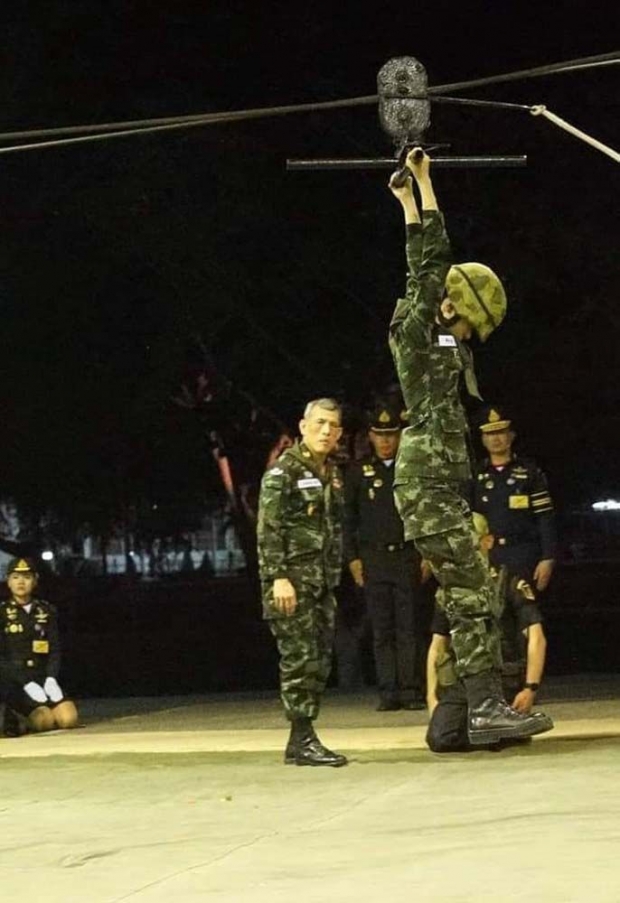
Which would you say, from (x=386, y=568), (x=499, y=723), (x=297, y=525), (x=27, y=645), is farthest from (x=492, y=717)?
(x=27, y=645)

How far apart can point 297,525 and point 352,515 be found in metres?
3.07

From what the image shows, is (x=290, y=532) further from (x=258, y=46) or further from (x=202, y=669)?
(x=202, y=669)

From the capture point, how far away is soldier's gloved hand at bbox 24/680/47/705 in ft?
40.8

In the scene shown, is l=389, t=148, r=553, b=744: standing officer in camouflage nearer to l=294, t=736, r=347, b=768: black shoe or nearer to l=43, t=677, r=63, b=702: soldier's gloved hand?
l=294, t=736, r=347, b=768: black shoe

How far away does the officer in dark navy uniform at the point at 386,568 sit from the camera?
38.6 feet

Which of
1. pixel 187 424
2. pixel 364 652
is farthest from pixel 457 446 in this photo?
pixel 187 424

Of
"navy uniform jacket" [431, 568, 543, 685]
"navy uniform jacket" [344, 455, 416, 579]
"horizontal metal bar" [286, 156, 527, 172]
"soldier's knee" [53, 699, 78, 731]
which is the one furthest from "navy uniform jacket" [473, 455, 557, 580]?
"soldier's knee" [53, 699, 78, 731]

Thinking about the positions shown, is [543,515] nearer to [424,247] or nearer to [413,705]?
[413,705]

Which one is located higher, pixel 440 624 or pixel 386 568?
pixel 386 568

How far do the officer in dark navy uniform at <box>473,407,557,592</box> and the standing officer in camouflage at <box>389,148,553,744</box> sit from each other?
93.2 inches

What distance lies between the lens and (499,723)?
8398mm

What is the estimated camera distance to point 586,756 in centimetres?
867

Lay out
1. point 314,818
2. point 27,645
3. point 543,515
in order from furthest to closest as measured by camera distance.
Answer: point 27,645
point 543,515
point 314,818

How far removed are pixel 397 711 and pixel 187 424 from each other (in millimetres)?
18262
